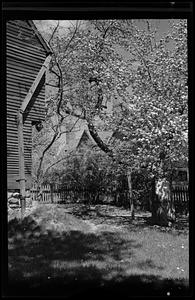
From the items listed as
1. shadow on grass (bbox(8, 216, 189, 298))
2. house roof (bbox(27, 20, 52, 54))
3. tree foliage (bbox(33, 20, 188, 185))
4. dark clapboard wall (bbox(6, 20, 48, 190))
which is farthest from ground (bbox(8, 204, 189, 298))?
house roof (bbox(27, 20, 52, 54))

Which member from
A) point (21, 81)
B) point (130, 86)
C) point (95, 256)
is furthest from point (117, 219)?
point (21, 81)

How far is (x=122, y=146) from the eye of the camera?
8445 mm

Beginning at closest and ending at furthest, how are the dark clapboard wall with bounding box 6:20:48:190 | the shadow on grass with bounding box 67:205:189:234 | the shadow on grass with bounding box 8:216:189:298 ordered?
the shadow on grass with bounding box 8:216:189:298 < the dark clapboard wall with bounding box 6:20:48:190 < the shadow on grass with bounding box 67:205:189:234

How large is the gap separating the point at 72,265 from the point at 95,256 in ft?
2.23

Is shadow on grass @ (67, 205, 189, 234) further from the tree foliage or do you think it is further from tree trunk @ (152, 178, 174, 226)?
the tree foliage

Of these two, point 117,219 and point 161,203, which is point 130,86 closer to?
point 161,203

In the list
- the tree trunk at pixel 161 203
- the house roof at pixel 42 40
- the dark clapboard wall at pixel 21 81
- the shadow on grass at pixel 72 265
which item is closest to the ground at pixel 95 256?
the shadow on grass at pixel 72 265

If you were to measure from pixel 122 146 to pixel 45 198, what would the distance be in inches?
168

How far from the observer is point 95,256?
4984 millimetres

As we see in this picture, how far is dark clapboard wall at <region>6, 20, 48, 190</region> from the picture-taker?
685 centimetres

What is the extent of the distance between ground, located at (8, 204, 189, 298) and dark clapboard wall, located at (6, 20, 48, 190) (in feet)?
3.38

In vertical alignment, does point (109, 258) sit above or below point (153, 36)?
below
